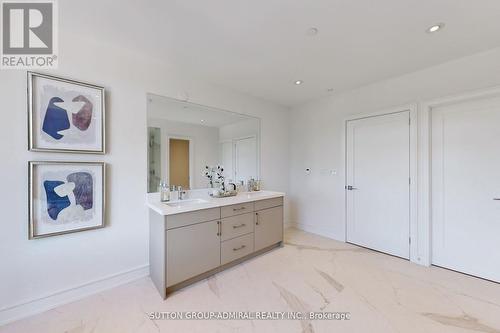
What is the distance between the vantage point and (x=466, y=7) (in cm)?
164

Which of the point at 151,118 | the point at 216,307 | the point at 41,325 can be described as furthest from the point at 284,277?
the point at 151,118

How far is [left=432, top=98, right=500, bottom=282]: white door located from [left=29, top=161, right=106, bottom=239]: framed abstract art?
12.6 feet

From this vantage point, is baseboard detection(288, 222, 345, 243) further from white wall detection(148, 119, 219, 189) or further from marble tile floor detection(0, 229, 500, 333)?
white wall detection(148, 119, 219, 189)

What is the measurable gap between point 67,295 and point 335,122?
399 centimetres

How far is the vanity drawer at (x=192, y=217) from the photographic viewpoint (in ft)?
6.83

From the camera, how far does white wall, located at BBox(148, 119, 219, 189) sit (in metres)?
2.65

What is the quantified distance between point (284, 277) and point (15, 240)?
98.2 inches

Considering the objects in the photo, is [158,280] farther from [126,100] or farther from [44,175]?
[126,100]

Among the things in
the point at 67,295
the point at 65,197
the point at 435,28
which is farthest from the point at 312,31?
the point at 67,295

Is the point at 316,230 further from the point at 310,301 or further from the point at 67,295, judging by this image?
the point at 67,295

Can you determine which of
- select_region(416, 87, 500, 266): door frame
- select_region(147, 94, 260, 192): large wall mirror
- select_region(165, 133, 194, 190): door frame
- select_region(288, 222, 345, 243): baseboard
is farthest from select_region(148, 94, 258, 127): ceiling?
select_region(416, 87, 500, 266): door frame

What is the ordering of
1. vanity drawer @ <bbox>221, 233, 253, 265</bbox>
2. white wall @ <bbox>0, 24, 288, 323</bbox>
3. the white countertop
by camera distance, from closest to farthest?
white wall @ <bbox>0, 24, 288, 323</bbox>, the white countertop, vanity drawer @ <bbox>221, 233, 253, 265</bbox>

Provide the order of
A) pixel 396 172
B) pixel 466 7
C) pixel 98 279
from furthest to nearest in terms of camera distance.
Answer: pixel 396 172 < pixel 98 279 < pixel 466 7

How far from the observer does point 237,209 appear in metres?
2.68
